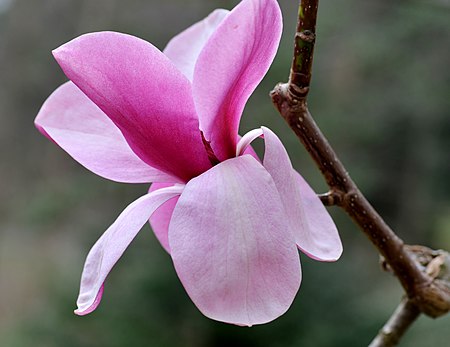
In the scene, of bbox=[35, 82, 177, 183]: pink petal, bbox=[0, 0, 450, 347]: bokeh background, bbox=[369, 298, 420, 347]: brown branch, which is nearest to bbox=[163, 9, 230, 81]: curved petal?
bbox=[35, 82, 177, 183]: pink petal

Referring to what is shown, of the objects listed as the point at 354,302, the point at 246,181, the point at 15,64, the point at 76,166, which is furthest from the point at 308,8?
the point at 15,64

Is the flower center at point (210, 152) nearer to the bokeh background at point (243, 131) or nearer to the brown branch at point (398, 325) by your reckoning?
the brown branch at point (398, 325)

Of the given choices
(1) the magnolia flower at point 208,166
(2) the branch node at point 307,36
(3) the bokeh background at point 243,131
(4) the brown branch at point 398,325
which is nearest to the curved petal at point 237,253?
(1) the magnolia flower at point 208,166

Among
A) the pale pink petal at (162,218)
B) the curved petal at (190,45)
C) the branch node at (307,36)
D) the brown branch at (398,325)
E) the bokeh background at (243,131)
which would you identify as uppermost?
the branch node at (307,36)

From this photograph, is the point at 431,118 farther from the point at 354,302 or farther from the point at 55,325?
the point at 55,325

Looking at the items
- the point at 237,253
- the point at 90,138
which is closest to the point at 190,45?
the point at 90,138
